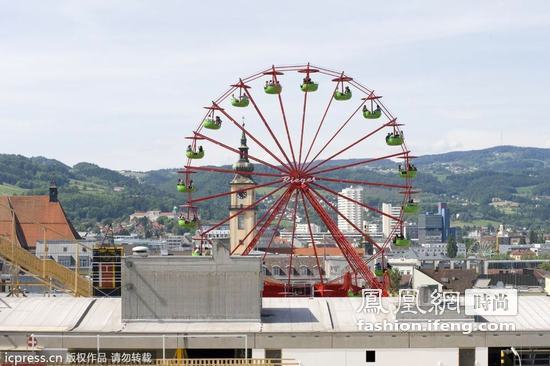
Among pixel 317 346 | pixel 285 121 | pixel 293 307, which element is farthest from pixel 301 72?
pixel 317 346

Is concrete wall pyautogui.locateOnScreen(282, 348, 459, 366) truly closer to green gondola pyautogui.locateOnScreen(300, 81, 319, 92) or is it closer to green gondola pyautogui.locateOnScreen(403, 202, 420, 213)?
green gondola pyautogui.locateOnScreen(403, 202, 420, 213)

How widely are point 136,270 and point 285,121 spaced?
2097cm

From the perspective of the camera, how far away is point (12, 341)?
68750 millimetres

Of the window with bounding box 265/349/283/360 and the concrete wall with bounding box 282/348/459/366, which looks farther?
the window with bounding box 265/349/283/360

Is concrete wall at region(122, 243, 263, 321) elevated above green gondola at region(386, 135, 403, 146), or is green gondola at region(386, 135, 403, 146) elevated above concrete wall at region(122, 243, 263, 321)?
green gondola at region(386, 135, 403, 146)

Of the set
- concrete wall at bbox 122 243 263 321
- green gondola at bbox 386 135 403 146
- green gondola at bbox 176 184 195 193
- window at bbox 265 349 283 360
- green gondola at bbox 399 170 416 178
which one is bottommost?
window at bbox 265 349 283 360

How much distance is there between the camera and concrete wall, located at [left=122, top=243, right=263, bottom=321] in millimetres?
70875

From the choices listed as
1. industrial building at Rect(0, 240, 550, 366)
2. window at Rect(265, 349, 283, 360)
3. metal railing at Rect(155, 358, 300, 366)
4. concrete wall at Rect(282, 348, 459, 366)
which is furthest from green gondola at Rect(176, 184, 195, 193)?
metal railing at Rect(155, 358, 300, 366)

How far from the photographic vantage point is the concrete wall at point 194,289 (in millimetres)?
70875

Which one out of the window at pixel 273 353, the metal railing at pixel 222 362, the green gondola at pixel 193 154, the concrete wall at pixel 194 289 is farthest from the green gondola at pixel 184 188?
the metal railing at pixel 222 362

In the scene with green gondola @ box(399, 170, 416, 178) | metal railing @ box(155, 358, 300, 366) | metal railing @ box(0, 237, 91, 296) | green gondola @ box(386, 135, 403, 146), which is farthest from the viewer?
metal railing @ box(0, 237, 91, 296)

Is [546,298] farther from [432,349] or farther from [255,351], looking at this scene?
[255,351]

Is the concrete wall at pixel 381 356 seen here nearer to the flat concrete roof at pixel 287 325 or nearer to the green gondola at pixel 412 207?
the flat concrete roof at pixel 287 325

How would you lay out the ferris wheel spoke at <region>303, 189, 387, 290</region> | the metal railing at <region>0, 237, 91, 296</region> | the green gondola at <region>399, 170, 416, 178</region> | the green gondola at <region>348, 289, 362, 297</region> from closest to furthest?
1. the ferris wheel spoke at <region>303, 189, 387, 290</region>
2. the green gondola at <region>348, 289, 362, 297</region>
3. the green gondola at <region>399, 170, 416, 178</region>
4. the metal railing at <region>0, 237, 91, 296</region>
